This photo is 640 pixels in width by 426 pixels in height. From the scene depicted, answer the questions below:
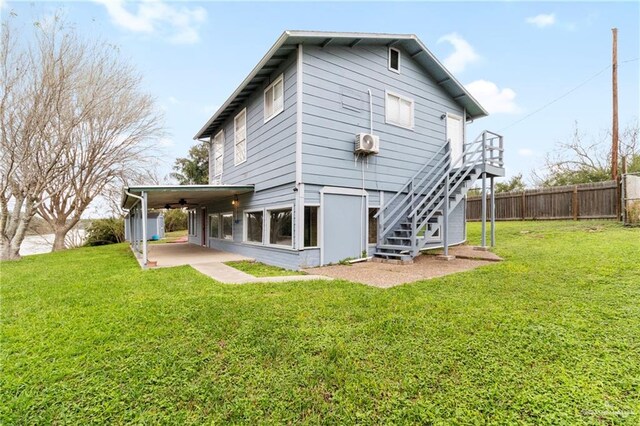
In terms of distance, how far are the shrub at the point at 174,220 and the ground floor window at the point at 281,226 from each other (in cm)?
2242

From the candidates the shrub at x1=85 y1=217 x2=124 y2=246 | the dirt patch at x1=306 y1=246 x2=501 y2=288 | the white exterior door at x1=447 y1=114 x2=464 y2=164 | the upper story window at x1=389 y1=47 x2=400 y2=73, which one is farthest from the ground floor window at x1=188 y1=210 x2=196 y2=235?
the white exterior door at x1=447 y1=114 x2=464 y2=164

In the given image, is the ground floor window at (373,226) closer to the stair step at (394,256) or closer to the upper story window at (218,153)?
the stair step at (394,256)

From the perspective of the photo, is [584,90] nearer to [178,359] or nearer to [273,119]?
[273,119]

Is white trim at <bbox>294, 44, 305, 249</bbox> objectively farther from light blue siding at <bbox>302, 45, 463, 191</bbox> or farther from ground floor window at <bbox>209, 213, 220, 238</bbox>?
ground floor window at <bbox>209, 213, 220, 238</bbox>

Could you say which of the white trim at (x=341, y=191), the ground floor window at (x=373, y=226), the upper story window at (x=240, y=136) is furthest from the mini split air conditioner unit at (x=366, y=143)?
the upper story window at (x=240, y=136)

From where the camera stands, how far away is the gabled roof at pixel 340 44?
7176 millimetres

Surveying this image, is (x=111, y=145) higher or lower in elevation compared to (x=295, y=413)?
higher

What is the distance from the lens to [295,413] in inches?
83.8

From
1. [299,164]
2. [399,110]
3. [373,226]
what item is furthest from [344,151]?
[399,110]

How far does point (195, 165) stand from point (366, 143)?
22244 millimetres

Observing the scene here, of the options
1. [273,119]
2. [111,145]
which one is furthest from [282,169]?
[111,145]

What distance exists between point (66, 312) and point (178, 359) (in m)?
2.67

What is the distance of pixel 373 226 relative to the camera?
8711 millimetres

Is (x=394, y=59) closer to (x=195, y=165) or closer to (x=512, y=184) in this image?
(x=512, y=184)
